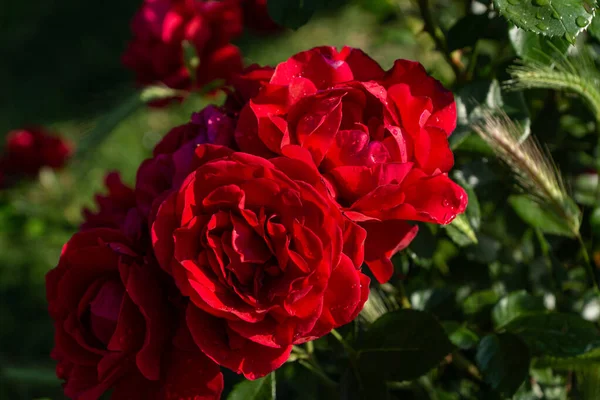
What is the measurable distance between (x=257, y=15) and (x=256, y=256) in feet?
2.13

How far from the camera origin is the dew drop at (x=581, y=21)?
547 millimetres

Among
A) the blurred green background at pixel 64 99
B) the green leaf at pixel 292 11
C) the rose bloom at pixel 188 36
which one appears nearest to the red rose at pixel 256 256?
the green leaf at pixel 292 11

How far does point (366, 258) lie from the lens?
0.55 meters

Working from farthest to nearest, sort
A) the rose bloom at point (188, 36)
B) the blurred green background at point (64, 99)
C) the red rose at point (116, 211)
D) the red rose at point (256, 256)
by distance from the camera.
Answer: the blurred green background at point (64, 99) < the rose bloom at point (188, 36) < the red rose at point (116, 211) < the red rose at point (256, 256)

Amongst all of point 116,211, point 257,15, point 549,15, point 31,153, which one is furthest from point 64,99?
point 549,15

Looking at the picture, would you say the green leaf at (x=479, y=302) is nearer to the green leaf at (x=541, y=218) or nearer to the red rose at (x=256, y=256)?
the green leaf at (x=541, y=218)

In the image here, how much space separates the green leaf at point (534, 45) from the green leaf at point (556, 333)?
0.91 ft

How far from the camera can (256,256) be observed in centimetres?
51

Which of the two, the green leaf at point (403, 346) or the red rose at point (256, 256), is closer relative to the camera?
the red rose at point (256, 256)

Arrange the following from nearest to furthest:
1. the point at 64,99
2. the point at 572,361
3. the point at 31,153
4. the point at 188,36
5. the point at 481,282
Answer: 1. the point at 572,361
2. the point at 481,282
3. the point at 188,36
4. the point at 31,153
5. the point at 64,99

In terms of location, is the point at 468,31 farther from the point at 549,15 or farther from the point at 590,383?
the point at 590,383

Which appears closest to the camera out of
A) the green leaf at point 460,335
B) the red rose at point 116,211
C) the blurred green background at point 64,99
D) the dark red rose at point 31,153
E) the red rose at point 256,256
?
the red rose at point 256,256

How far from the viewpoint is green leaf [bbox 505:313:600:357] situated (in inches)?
26.0

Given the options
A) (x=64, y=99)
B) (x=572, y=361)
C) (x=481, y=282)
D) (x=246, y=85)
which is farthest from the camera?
(x=64, y=99)
